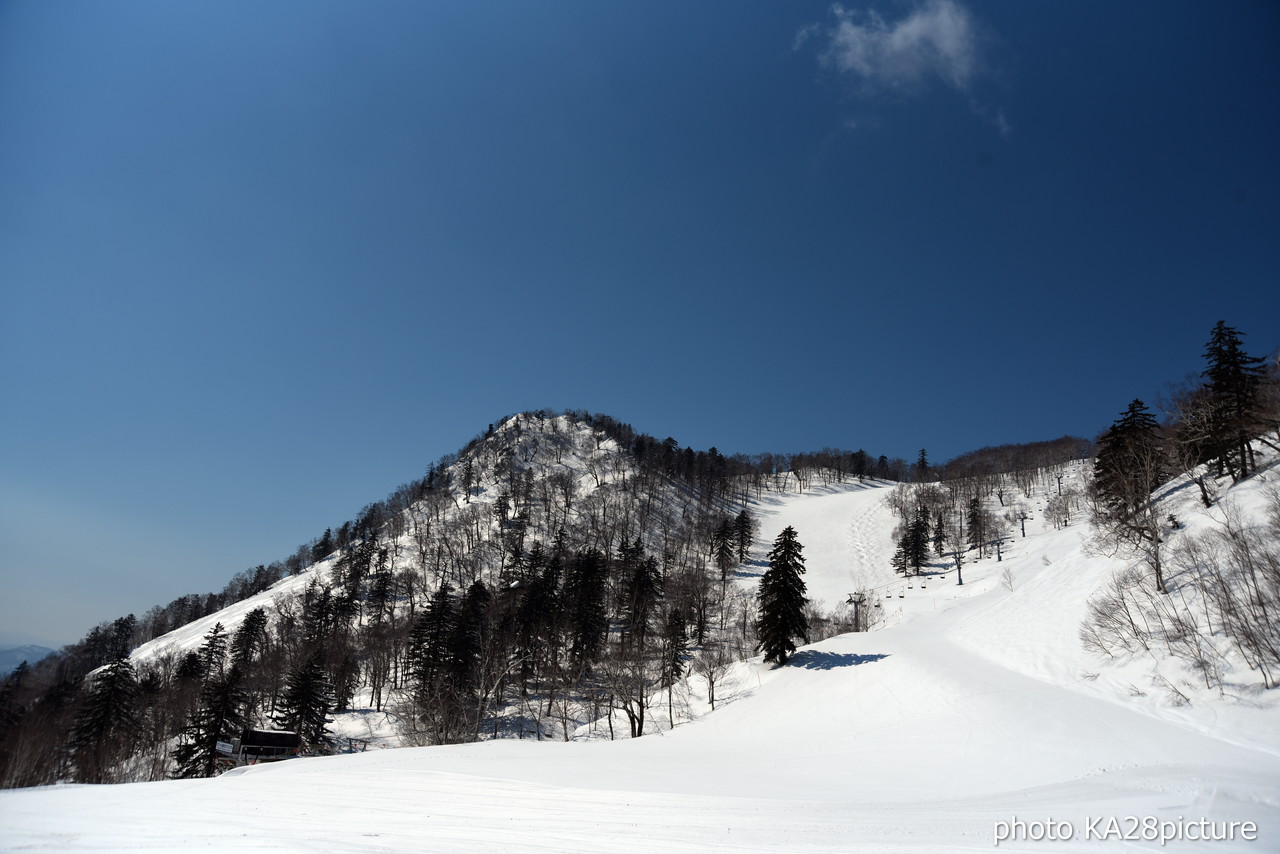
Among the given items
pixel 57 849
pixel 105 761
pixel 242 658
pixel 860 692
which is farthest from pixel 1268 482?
pixel 242 658

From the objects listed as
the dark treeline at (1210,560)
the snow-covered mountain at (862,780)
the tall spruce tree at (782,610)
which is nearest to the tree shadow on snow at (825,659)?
the tall spruce tree at (782,610)

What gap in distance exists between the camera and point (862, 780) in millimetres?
13086

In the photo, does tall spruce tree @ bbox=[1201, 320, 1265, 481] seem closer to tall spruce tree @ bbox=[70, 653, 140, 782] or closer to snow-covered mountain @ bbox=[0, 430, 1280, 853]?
snow-covered mountain @ bbox=[0, 430, 1280, 853]

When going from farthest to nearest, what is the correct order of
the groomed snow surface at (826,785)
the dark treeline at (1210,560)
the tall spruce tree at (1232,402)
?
the tall spruce tree at (1232,402) → the dark treeline at (1210,560) → the groomed snow surface at (826,785)

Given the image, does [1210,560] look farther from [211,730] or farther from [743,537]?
[743,537]

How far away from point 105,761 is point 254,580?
113 meters

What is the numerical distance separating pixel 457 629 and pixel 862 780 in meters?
44.3

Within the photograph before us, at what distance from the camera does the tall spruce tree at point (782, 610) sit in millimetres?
39688

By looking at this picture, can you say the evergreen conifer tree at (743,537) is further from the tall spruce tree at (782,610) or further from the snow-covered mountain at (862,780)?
the snow-covered mountain at (862,780)

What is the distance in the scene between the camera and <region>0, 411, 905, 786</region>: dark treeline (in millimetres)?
37344

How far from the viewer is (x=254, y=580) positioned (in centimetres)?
13025

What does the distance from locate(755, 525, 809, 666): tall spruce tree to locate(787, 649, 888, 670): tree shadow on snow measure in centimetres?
91

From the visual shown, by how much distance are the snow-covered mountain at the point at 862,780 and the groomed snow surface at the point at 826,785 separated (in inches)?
2.8

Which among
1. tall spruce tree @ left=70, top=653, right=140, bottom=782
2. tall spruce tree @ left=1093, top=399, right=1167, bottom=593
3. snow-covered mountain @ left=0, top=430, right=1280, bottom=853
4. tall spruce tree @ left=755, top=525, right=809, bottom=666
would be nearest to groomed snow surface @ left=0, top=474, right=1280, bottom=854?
snow-covered mountain @ left=0, top=430, right=1280, bottom=853
